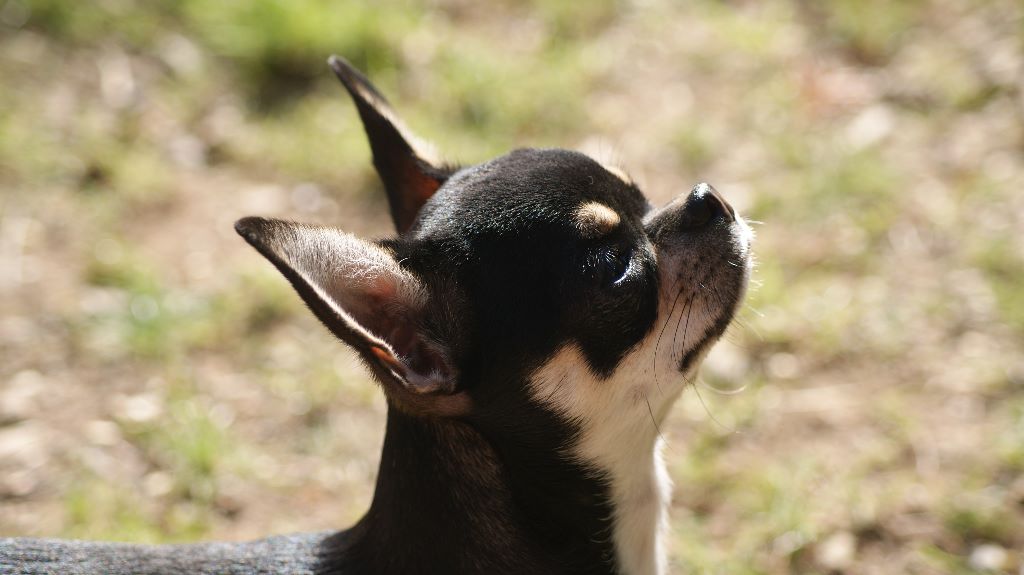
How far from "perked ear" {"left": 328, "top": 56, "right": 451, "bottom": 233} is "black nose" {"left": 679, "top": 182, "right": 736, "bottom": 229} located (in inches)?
29.5

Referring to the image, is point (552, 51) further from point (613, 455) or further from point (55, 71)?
point (613, 455)

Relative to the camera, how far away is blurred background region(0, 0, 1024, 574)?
13.0 ft

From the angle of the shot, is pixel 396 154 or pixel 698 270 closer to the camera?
pixel 698 270

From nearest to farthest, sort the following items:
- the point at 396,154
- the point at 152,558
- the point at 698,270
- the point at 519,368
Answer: the point at 519,368 < the point at 152,558 < the point at 698,270 < the point at 396,154

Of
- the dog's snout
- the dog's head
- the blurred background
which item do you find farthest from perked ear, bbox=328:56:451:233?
the blurred background

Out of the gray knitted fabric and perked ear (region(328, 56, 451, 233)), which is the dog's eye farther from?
the gray knitted fabric

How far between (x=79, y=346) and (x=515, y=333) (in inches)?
111

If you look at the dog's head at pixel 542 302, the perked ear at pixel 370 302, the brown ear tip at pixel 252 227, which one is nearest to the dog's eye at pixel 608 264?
the dog's head at pixel 542 302

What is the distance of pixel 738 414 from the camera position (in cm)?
425

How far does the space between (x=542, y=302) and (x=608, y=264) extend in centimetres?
23

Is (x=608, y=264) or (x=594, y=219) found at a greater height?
(x=594, y=219)

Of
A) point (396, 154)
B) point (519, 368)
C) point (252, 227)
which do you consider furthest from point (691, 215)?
point (252, 227)

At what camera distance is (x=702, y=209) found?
117 inches

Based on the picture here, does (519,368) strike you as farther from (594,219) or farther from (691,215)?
(691,215)
